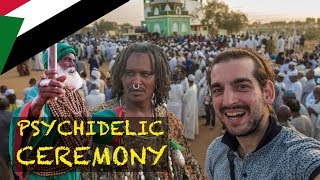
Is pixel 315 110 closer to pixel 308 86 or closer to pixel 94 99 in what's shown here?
pixel 308 86

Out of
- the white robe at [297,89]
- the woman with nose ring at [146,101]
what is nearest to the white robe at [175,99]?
the white robe at [297,89]

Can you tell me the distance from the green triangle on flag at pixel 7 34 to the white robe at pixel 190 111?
259 inches

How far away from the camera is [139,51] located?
253 centimetres

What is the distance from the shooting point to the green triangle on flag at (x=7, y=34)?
6.34 ft

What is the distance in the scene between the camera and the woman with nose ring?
2471 millimetres

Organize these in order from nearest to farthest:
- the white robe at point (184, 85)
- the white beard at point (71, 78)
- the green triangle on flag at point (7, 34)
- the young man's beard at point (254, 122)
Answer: the young man's beard at point (254, 122)
the green triangle on flag at point (7, 34)
the white beard at point (71, 78)
the white robe at point (184, 85)

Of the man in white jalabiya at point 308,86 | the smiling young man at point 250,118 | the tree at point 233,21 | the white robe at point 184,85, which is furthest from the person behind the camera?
the tree at point 233,21

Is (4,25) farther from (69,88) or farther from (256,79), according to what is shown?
(256,79)

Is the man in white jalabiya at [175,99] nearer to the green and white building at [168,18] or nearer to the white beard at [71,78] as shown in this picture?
the white beard at [71,78]

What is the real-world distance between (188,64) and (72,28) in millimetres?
12601

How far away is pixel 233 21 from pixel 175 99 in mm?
35879

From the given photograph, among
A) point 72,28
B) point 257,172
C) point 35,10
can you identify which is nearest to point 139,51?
point 72,28

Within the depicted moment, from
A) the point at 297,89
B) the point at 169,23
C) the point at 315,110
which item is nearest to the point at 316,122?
the point at 315,110

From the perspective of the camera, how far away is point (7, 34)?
6.37 feet
